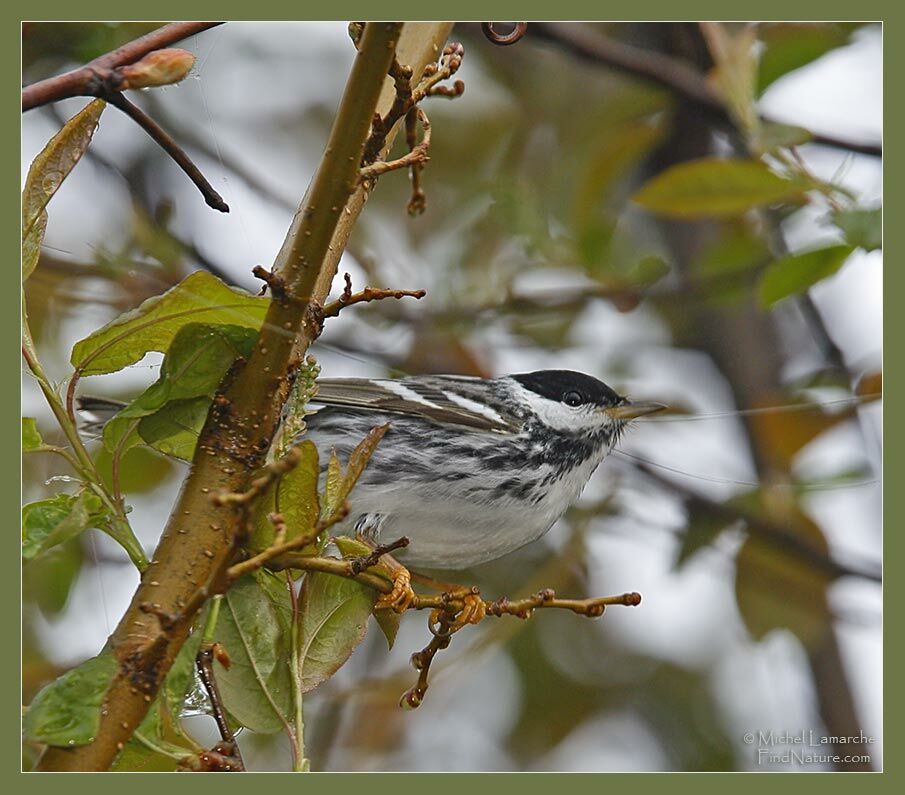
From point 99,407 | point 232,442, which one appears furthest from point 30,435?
point 99,407

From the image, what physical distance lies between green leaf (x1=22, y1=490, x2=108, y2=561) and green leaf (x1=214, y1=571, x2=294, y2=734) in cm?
15

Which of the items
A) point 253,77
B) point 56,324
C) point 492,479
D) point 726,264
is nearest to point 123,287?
point 56,324

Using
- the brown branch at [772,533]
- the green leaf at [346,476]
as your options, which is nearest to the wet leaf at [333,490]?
the green leaf at [346,476]

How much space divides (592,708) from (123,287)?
138 centimetres

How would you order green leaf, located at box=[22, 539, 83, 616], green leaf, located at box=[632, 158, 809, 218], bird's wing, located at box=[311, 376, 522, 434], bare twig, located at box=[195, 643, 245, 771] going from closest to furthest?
bare twig, located at box=[195, 643, 245, 771]
green leaf, located at box=[22, 539, 83, 616]
green leaf, located at box=[632, 158, 809, 218]
bird's wing, located at box=[311, 376, 522, 434]

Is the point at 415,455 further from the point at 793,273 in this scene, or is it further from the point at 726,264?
the point at 726,264

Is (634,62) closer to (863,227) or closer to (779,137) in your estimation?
(779,137)

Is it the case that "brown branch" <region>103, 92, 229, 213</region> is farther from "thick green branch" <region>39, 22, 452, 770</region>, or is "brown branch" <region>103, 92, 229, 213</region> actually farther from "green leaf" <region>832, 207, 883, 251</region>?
"green leaf" <region>832, 207, 883, 251</region>

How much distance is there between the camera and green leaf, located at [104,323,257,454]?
3.12ft

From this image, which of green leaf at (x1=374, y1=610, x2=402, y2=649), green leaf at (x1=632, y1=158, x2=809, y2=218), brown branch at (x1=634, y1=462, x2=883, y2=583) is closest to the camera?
green leaf at (x1=374, y1=610, x2=402, y2=649)

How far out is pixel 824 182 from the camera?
67.7 inches

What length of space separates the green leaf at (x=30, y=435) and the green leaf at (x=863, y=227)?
46.4 inches

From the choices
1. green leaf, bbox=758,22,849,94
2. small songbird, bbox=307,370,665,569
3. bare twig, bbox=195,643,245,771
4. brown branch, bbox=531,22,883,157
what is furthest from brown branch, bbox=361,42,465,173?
brown branch, bbox=531,22,883,157

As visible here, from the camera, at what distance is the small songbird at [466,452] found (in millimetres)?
1789
